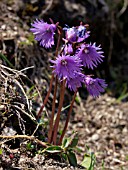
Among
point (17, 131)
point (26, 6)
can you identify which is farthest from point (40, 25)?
point (26, 6)

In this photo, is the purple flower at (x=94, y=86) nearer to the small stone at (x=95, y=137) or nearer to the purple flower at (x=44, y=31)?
the purple flower at (x=44, y=31)

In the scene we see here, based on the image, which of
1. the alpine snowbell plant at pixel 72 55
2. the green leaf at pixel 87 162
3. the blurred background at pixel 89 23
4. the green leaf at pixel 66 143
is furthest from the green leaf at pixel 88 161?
the blurred background at pixel 89 23

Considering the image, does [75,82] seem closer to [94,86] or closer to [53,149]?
[94,86]

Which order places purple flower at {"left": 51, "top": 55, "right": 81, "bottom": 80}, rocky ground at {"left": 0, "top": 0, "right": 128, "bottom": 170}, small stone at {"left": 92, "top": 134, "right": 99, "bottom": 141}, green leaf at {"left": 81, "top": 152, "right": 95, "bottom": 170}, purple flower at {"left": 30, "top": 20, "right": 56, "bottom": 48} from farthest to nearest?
small stone at {"left": 92, "top": 134, "right": 99, "bottom": 141} → rocky ground at {"left": 0, "top": 0, "right": 128, "bottom": 170} → green leaf at {"left": 81, "top": 152, "right": 95, "bottom": 170} → purple flower at {"left": 30, "top": 20, "right": 56, "bottom": 48} → purple flower at {"left": 51, "top": 55, "right": 81, "bottom": 80}

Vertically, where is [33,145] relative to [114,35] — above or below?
below

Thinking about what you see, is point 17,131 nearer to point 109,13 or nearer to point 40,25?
point 40,25

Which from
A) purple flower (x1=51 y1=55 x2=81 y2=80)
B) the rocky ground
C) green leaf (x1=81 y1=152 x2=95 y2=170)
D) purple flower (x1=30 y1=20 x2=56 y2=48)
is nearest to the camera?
purple flower (x1=51 y1=55 x2=81 y2=80)

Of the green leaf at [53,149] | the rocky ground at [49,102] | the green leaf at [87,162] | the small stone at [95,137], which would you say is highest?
the rocky ground at [49,102]

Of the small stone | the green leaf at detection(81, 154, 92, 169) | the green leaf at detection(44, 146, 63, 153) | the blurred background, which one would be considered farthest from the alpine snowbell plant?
the small stone

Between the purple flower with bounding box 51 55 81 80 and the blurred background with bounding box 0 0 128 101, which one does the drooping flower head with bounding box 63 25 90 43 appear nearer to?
the purple flower with bounding box 51 55 81 80
